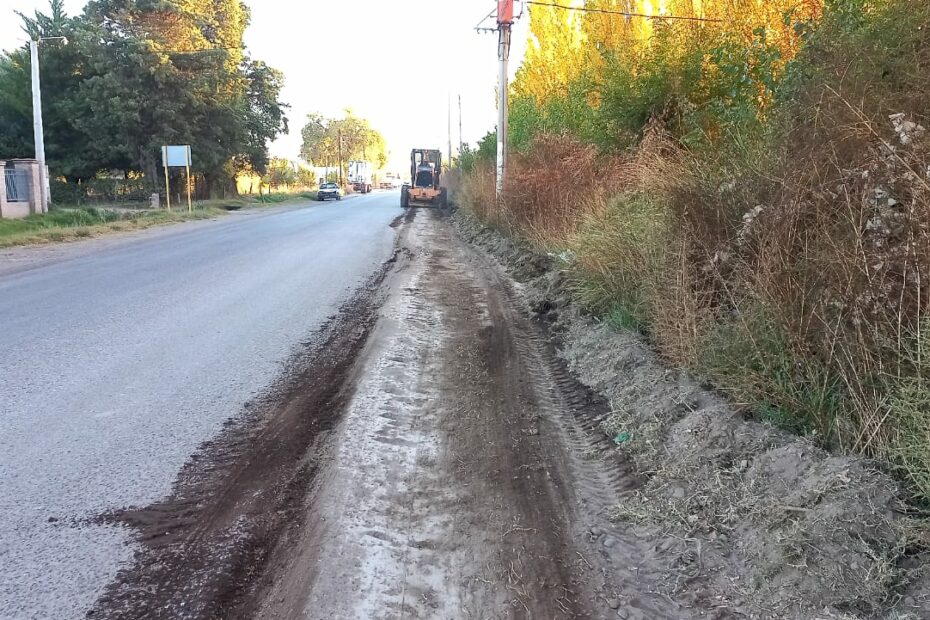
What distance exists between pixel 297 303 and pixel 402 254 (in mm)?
6060

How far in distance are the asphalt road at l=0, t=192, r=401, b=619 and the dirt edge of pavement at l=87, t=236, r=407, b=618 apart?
12cm

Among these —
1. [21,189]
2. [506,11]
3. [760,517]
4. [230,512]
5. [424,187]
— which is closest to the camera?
[760,517]

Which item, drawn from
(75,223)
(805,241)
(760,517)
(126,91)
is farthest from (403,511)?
(126,91)

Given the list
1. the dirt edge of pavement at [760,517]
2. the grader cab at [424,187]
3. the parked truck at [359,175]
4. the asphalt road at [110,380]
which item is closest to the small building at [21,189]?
the asphalt road at [110,380]

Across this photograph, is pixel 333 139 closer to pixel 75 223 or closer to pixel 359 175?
pixel 359 175

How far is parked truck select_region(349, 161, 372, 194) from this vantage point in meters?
76.6

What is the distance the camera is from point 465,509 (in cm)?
357

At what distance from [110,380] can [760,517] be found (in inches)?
200

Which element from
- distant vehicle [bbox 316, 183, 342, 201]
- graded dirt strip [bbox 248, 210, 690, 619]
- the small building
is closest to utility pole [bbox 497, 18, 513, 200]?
graded dirt strip [bbox 248, 210, 690, 619]

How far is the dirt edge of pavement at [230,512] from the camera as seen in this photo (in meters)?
2.81

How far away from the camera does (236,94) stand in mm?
37312

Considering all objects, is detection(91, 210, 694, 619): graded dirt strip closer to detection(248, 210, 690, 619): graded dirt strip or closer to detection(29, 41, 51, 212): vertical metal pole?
detection(248, 210, 690, 619): graded dirt strip

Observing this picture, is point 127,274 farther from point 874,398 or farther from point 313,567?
point 874,398

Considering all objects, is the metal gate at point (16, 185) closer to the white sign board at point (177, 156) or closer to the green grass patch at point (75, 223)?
the green grass patch at point (75, 223)
